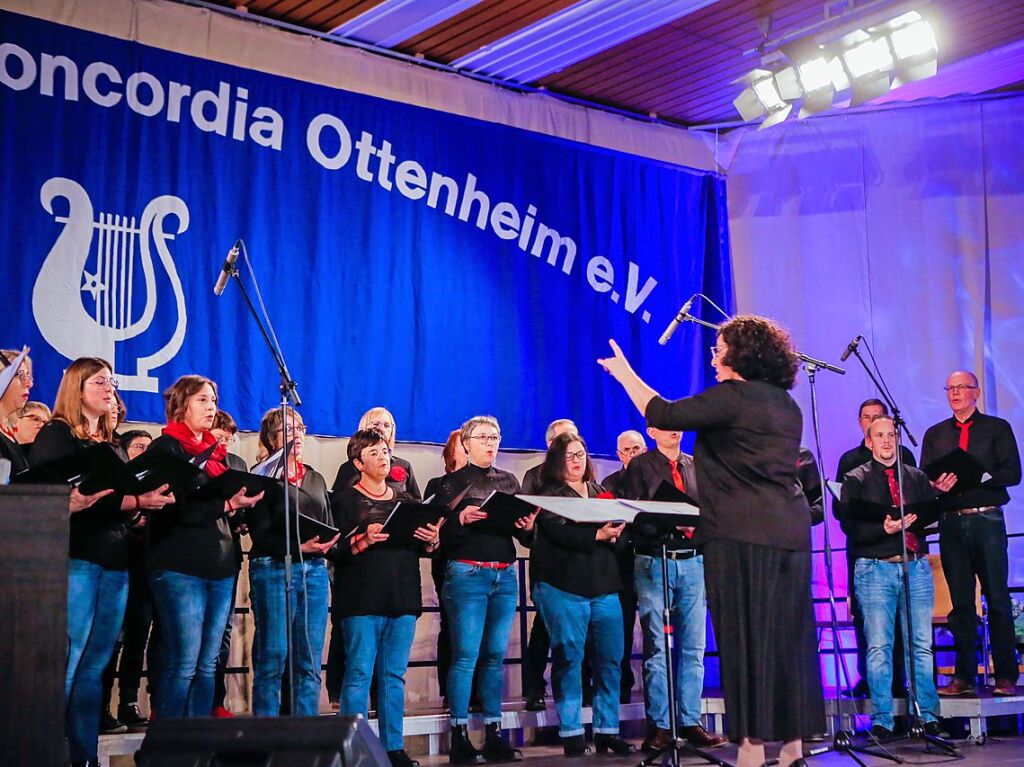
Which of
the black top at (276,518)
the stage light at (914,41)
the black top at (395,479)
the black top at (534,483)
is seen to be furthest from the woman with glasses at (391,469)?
the stage light at (914,41)

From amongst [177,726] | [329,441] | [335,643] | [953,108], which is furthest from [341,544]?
[953,108]

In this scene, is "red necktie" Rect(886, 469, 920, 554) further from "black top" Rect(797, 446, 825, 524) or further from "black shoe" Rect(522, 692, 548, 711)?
"black shoe" Rect(522, 692, 548, 711)

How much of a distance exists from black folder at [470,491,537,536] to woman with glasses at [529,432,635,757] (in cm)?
29

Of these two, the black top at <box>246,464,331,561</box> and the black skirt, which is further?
the black top at <box>246,464,331,561</box>

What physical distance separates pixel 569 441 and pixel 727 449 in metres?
2.12

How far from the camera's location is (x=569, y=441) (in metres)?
6.02

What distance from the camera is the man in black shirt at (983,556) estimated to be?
6766 mm

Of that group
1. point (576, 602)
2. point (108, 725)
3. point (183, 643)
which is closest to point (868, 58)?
point (576, 602)

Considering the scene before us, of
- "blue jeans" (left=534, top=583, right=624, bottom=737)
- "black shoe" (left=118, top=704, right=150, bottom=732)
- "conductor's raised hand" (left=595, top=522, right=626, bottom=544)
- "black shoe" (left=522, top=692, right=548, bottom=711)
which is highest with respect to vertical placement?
"conductor's raised hand" (left=595, top=522, right=626, bottom=544)

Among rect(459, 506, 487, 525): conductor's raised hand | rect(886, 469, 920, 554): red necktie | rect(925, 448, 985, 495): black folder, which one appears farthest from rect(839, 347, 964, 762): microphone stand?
rect(459, 506, 487, 525): conductor's raised hand

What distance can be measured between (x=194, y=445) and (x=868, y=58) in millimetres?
4438

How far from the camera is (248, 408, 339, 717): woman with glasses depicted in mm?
5301

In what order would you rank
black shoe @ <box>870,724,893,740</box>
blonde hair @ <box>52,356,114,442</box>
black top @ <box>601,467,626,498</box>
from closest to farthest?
1. blonde hair @ <box>52,356,114,442</box>
2. black shoe @ <box>870,724,893,740</box>
3. black top @ <box>601,467,626,498</box>

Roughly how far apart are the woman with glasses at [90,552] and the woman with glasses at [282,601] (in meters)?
0.65
